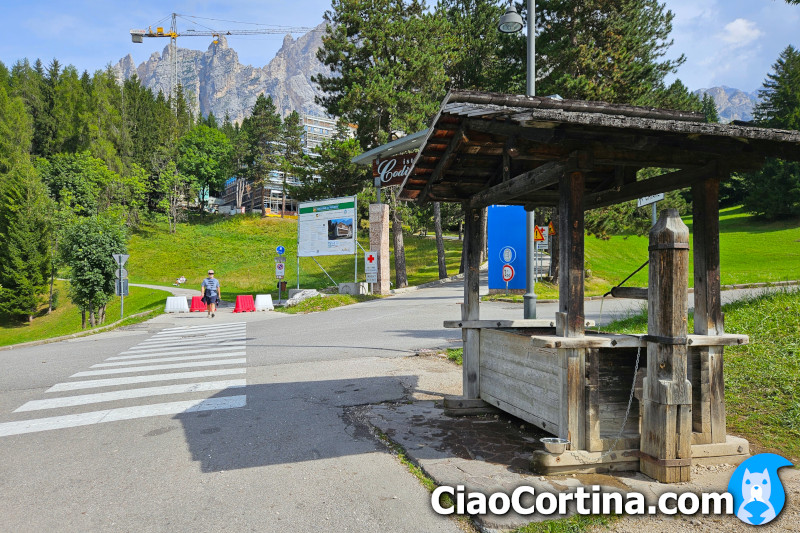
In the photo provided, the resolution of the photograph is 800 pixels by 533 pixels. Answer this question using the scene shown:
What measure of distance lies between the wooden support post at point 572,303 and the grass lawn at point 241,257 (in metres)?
31.2

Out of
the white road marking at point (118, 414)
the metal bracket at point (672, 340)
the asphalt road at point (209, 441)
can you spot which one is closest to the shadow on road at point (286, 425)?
the asphalt road at point (209, 441)

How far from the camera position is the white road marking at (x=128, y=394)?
7.49 m

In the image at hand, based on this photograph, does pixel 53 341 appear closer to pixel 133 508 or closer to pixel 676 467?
pixel 133 508

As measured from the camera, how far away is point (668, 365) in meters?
4.20

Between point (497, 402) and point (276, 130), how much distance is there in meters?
83.2

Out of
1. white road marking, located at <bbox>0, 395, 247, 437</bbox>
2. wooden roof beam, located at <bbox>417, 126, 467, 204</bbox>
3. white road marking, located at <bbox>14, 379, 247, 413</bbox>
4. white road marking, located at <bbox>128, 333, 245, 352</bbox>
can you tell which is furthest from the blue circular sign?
white road marking, located at <bbox>0, 395, 247, 437</bbox>

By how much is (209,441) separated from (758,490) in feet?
16.3

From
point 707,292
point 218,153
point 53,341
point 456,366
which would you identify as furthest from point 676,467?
point 218,153

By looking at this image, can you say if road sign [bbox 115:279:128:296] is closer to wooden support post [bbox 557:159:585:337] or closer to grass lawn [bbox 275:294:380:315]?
grass lawn [bbox 275:294:380:315]

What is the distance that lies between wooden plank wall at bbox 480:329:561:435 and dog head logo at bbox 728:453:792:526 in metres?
1.38

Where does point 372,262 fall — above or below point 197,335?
above

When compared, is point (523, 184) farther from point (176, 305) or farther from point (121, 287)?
point (176, 305)

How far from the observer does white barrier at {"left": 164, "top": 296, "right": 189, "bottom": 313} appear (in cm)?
2629

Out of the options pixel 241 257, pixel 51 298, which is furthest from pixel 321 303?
pixel 241 257
